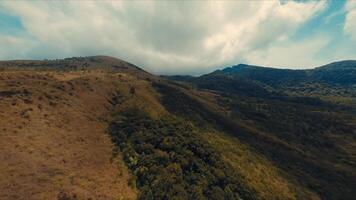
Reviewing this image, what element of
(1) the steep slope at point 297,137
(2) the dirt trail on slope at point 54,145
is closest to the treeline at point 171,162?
(2) the dirt trail on slope at point 54,145

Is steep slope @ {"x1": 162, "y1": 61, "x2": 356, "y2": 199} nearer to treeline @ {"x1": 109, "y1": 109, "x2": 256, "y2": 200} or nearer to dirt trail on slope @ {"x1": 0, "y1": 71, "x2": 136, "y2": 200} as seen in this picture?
treeline @ {"x1": 109, "y1": 109, "x2": 256, "y2": 200}

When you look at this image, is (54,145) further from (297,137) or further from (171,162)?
(297,137)

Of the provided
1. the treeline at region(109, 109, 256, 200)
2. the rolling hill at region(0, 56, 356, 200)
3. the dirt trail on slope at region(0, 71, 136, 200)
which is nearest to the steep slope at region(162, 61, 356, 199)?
the rolling hill at region(0, 56, 356, 200)

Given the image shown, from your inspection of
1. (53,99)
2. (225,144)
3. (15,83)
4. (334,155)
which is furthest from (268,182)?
(15,83)

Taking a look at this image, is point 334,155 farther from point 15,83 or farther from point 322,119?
point 15,83

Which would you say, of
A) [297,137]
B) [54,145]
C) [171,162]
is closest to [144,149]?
[171,162]

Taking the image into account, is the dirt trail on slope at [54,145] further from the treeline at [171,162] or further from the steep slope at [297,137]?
the steep slope at [297,137]
